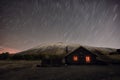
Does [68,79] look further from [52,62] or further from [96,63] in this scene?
[96,63]

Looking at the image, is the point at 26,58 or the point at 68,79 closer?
the point at 68,79

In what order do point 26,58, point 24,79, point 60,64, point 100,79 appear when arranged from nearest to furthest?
point 100,79
point 24,79
point 60,64
point 26,58

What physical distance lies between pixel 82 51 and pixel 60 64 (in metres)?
8.26

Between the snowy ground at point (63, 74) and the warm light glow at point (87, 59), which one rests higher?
the warm light glow at point (87, 59)

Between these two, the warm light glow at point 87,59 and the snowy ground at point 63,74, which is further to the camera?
the warm light glow at point 87,59

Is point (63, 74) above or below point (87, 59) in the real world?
below

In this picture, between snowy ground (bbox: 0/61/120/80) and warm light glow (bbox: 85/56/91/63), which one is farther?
warm light glow (bbox: 85/56/91/63)

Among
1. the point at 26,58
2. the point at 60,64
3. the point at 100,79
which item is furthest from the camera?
the point at 26,58

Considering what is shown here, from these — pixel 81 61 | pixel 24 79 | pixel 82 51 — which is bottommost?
pixel 24 79

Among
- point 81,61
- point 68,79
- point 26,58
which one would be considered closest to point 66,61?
point 81,61

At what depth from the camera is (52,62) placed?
127 feet

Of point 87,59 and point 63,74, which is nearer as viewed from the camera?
point 63,74

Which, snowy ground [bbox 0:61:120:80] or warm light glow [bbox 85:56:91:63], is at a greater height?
warm light glow [bbox 85:56:91:63]

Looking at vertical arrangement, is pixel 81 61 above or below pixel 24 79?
above
